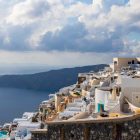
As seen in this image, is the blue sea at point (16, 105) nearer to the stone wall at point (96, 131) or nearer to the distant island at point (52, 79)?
the distant island at point (52, 79)

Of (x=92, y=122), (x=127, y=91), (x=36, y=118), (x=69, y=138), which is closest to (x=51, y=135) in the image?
(x=69, y=138)

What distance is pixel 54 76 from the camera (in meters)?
172

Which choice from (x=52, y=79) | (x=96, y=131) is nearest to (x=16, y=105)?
(x=52, y=79)

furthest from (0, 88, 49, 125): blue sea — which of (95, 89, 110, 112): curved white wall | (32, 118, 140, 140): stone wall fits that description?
(32, 118, 140, 140): stone wall

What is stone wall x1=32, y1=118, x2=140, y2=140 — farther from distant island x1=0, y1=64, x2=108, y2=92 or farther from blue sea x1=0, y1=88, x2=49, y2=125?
distant island x1=0, y1=64, x2=108, y2=92

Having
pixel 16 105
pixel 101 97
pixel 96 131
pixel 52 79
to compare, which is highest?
pixel 101 97

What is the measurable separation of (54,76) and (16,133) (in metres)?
132

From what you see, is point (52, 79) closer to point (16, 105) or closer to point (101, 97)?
point (16, 105)

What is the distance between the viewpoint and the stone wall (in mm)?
18469

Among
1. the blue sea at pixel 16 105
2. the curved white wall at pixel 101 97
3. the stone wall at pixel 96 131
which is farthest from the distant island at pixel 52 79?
the stone wall at pixel 96 131

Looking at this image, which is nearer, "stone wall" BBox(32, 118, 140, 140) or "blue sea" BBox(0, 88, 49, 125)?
"stone wall" BBox(32, 118, 140, 140)

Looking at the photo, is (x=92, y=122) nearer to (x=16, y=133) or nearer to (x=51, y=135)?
(x=51, y=135)

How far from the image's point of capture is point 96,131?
1959 centimetres

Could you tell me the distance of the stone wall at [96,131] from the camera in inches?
727
